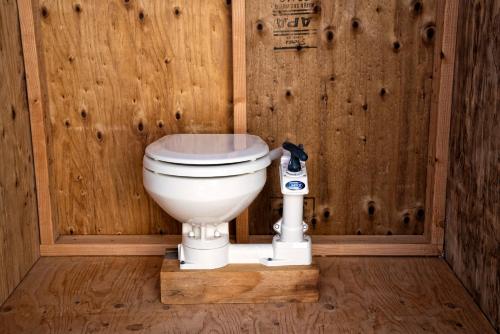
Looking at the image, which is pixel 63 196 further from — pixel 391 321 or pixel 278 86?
pixel 391 321

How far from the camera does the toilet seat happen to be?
1.62 m

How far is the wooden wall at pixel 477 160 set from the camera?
5.62 feet

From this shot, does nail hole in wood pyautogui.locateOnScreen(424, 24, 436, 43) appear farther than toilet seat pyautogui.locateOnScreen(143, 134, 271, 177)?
Yes

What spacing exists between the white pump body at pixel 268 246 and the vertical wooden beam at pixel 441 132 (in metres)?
0.62

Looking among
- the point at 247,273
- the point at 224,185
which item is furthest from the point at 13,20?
the point at 247,273

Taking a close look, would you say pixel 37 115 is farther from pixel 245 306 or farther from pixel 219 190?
pixel 245 306

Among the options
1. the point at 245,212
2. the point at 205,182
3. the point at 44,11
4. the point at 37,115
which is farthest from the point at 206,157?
the point at 44,11

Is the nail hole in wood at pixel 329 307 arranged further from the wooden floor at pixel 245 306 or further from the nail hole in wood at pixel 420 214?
the nail hole in wood at pixel 420 214

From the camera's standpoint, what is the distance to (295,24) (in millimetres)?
2141

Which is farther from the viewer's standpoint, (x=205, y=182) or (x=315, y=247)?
(x=315, y=247)

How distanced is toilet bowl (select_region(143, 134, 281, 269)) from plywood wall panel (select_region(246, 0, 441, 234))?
41 centimetres

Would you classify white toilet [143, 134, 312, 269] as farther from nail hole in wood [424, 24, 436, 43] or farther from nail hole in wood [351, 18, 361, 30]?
nail hole in wood [424, 24, 436, 43]

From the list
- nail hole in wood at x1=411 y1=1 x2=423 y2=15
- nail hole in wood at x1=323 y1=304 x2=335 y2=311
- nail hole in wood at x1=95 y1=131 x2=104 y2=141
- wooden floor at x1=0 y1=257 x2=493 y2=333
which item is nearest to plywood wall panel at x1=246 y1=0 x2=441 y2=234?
nail hole in wood at x1=411 y1=1 x2=423 y2=15

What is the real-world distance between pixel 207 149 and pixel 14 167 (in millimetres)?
761
